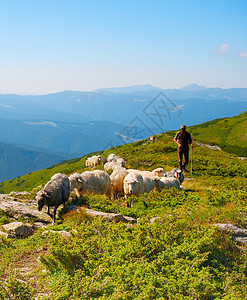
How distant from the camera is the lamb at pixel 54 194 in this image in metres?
13.8

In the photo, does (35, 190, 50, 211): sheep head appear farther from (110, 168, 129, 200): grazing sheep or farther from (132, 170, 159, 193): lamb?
(132, 170, 159, 193): lamb

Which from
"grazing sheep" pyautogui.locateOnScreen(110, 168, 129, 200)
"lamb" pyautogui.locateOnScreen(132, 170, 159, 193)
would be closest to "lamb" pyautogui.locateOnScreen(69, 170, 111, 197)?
"grazing sheep" pyautogui.locateOnScreen(110, 168, 129, 200)

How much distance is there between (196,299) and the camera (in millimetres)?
5168

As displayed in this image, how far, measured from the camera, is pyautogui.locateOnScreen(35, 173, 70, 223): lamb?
13.8 meters

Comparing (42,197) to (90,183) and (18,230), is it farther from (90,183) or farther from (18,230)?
(90,183)

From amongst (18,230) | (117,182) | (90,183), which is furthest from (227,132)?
(18,230)

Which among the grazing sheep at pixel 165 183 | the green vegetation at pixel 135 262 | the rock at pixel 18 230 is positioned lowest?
the grazing sheep at pixel 165 183

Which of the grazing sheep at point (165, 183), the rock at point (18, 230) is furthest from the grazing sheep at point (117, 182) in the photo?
the rock at point (18, 230)

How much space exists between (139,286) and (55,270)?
2.43 m

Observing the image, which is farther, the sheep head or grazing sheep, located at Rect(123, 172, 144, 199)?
→ grazing sheep, located at Rect(123, 172, 144, 199)

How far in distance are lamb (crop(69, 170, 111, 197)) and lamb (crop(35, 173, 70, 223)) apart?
4.97 ft

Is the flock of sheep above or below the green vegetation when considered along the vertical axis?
below

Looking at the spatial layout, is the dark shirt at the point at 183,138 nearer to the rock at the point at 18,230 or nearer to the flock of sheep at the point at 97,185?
the flock of sheep at the point at 97,185

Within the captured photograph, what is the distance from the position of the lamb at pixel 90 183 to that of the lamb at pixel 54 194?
152 cm
